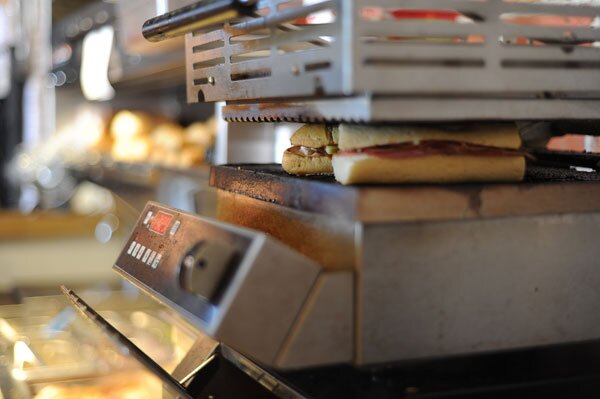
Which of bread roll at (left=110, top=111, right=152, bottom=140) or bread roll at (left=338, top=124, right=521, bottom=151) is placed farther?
bread roll at (left=110, top=111, right=152, bottom=140)

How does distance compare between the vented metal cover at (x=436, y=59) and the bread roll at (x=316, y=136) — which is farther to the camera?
the bread roll at (x=316, y=136)

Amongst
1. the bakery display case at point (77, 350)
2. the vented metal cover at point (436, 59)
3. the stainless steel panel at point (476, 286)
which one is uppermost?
the vented metal cover at point (436, 59)

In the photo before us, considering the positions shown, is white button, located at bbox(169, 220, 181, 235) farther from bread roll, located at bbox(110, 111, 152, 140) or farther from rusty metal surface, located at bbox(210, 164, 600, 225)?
bread roll, located at bbox(110, 111, 152, 140)

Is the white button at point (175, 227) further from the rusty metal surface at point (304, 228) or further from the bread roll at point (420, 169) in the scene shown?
the bread roll at point (420, 169)

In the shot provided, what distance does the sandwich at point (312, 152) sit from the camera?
1244 mm

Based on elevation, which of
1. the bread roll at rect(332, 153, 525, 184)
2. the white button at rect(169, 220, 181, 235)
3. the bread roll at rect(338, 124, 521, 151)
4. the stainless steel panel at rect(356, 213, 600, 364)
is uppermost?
the bread roll at rect(338, 124, 521, 151)

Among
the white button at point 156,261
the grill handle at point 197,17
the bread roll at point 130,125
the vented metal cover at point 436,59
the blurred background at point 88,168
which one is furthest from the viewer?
the bread roll at point 130,125

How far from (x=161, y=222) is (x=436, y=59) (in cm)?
56

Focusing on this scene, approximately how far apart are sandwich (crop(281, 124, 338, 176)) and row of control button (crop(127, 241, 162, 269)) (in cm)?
28

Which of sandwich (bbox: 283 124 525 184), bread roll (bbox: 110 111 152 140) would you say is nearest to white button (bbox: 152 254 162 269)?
sandwich (bbox: 283 124 525 184)

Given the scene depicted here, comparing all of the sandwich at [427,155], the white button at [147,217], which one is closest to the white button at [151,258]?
the white button at [147,217]

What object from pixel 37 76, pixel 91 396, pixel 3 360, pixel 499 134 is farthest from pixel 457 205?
pixel 37 76

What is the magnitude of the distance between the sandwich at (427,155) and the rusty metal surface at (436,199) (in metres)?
0.04

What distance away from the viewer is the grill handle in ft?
3.28
